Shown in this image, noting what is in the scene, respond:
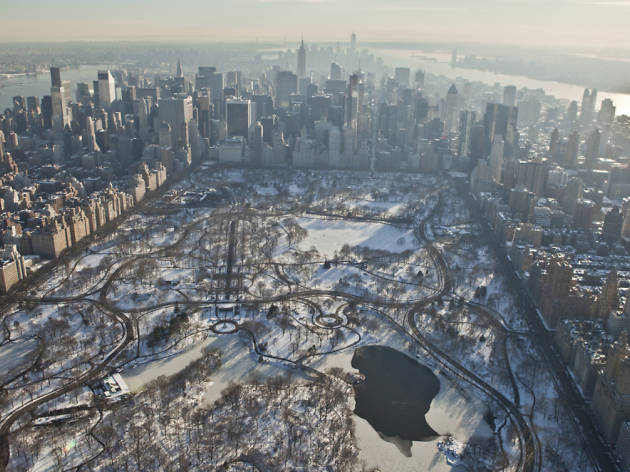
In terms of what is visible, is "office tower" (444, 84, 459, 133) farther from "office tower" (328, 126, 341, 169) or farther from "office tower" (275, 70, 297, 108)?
"office tower" (328, 126, 341, 169)

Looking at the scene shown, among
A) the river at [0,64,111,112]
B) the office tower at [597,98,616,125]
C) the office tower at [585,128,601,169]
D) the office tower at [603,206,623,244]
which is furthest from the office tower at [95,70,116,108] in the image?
the office tower at [597,98,616,125]

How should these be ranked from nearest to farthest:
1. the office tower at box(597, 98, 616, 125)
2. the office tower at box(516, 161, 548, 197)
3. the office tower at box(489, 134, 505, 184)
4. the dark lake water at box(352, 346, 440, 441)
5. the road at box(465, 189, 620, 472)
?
the road at box(465, 189, 620, 472) < the dark lake water at box(352, 346, 440, 441) < the office tower at box(516, 161, 548, 197) < the office tower at box(489, 134, 505, 184) < the office tower at box(597, 98, 616, 125)

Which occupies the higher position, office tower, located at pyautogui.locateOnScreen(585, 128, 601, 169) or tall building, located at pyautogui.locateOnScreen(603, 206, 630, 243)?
office tower, located at pyautogui.locateOnScreen(585, 128, 601, 169)

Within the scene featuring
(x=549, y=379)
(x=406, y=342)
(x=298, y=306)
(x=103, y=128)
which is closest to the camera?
(x=549, y=379)

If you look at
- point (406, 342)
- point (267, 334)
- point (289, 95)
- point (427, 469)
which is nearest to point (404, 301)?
point (406, 342)

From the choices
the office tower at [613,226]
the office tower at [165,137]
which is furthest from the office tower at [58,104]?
the office tower at [613,226]

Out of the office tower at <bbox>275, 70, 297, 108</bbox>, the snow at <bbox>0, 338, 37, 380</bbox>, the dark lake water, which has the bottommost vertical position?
the dark lake water

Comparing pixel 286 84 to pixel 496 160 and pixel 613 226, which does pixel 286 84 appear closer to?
pixel 496 160

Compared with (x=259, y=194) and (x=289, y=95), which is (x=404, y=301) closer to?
(x=259, y=194)
